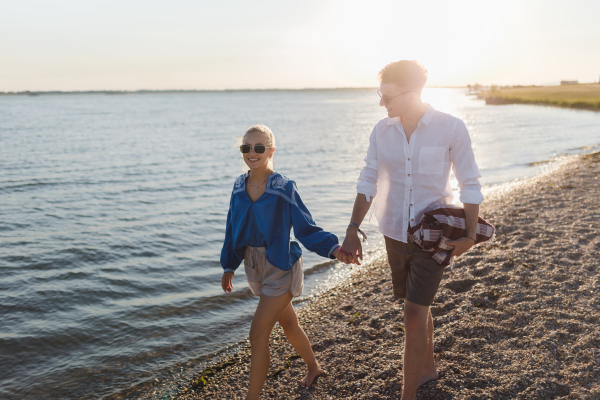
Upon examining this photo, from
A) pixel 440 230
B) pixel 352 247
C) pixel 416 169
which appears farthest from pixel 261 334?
pixel 416 169

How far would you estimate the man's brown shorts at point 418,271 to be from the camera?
2.88 meters

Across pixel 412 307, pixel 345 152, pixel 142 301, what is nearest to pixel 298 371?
pixel 412 307

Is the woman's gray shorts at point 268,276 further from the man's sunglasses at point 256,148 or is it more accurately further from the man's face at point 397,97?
the man's face at point 397,97

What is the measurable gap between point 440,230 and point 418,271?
Result: 35 cm

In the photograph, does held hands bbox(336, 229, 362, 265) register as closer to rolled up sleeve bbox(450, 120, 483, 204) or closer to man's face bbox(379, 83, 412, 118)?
rolled up sleeve bbox(450, 120, 483, 204)

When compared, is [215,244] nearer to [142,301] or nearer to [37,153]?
[142,301]

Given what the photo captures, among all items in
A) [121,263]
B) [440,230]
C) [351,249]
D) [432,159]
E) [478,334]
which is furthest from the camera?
[121,263]

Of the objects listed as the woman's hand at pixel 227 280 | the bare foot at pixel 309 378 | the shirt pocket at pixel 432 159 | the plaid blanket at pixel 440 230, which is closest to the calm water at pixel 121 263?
the bare foot at pixel 309 378

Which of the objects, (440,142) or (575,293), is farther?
(575,293)

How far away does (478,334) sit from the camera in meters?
4.18

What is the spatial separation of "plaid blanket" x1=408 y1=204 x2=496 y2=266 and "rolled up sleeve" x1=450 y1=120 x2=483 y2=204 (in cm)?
12

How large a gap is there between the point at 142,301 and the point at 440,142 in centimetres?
582

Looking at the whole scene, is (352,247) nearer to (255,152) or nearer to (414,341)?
(414,341)

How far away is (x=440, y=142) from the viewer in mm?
2850
